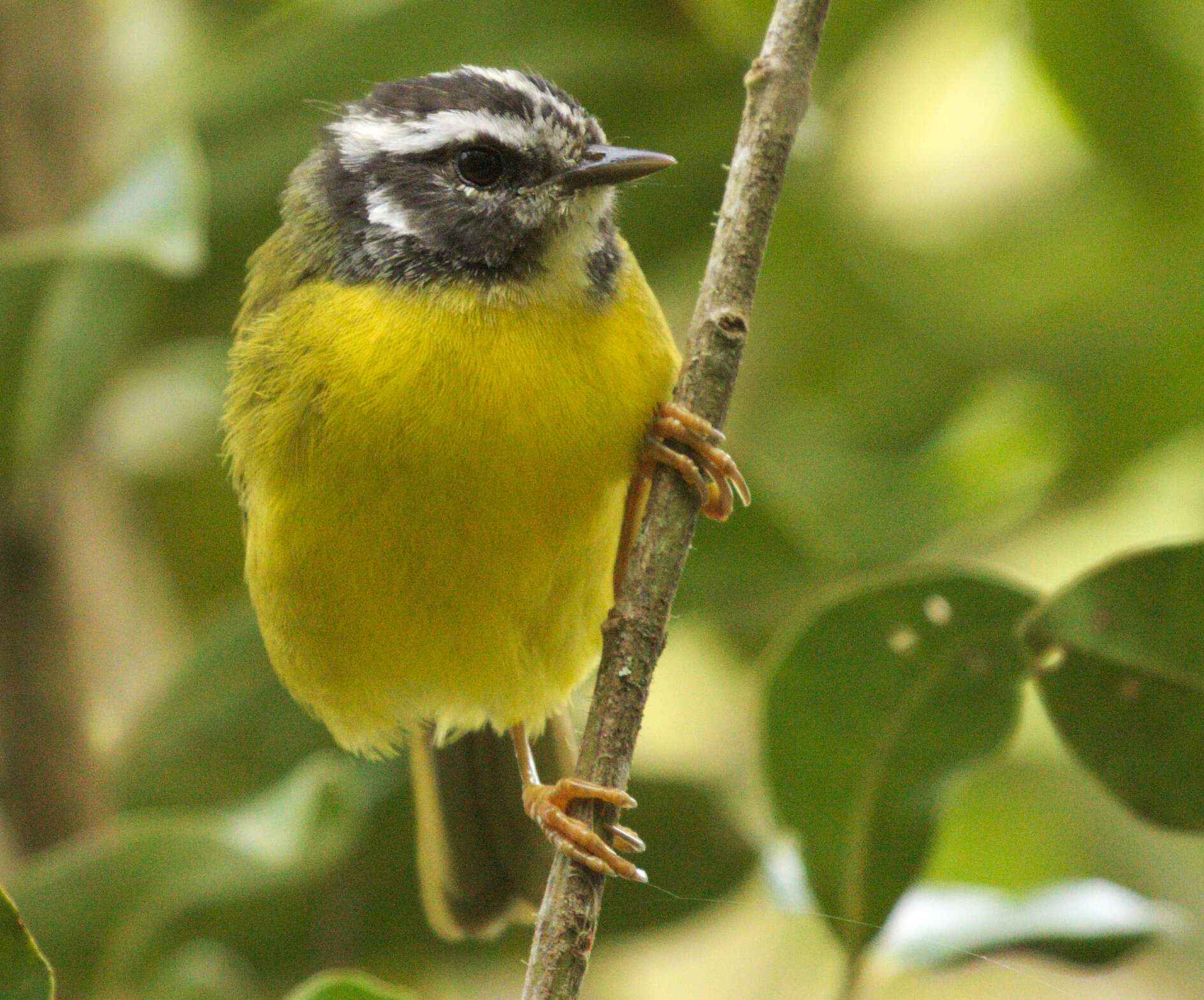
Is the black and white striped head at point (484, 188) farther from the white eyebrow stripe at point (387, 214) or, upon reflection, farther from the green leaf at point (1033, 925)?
the green leaf at point (1033, 925)

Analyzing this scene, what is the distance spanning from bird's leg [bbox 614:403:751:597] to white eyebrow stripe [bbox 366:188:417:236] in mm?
570

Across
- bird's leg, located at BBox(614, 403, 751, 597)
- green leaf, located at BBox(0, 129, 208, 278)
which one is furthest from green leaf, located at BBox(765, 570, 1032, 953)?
green leaf, located at BBox(0, 129, 208, 278)

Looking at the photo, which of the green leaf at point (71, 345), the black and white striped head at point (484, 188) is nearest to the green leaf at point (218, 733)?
the green leaf at point (71, 345)

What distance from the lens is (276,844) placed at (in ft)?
7.14

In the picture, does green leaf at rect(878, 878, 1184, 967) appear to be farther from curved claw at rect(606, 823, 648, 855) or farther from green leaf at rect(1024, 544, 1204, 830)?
curved claw at rect(606, 823, 648, 855)

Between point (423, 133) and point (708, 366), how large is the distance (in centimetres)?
89

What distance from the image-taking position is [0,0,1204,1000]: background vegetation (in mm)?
2221

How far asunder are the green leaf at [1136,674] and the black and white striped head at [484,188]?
93cm

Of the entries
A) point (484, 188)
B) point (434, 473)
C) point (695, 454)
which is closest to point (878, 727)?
point (695, 454)

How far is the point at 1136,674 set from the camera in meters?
1.93

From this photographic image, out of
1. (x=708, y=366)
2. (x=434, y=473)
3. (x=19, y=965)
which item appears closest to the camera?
(x=19, y=965)

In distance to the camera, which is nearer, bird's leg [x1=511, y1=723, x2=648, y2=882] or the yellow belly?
bird's leg [x1=511, y1=723, x2=648, y2=882]

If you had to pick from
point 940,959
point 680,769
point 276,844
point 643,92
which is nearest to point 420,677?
point 276,844

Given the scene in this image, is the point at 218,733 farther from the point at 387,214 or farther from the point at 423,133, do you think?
the point at 423,133
